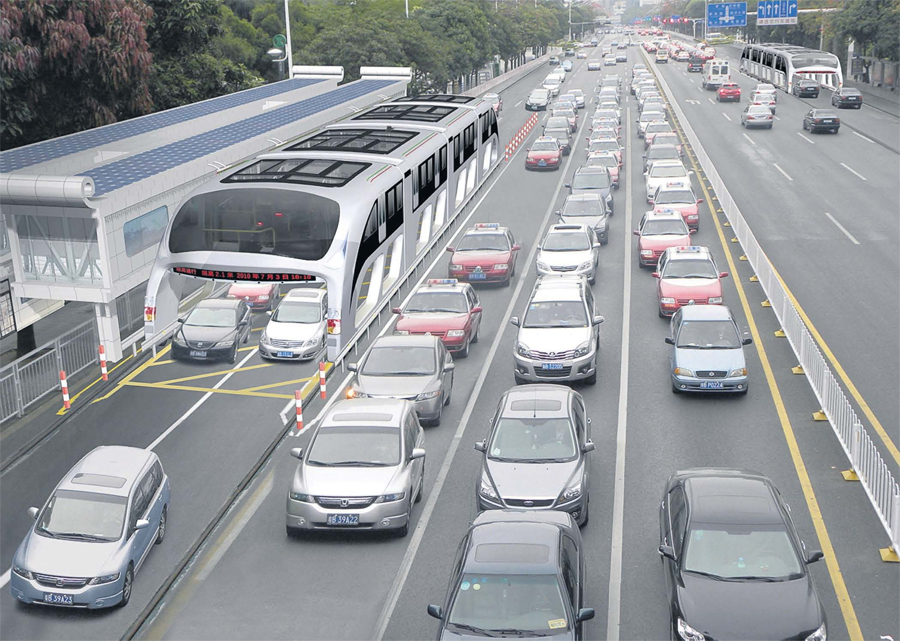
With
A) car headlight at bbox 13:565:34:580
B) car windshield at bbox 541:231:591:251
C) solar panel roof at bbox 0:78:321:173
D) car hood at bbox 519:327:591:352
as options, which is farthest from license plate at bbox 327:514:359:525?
car windshield at bbox 541:231:591:251

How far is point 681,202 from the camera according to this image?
36.3 m

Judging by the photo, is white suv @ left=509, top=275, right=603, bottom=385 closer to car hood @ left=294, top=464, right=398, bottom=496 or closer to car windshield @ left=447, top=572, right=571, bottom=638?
car hood @ left=294, top=464, right=398, bottom=496

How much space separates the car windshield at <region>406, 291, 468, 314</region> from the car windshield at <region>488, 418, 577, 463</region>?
25.7 feet

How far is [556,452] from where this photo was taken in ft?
53.1

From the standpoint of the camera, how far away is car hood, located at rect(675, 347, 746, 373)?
21.0 meters

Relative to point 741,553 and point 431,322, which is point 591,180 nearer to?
Result: point 431,322

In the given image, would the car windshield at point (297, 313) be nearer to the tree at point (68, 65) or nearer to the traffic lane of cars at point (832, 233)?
the tree at point (68, 65)

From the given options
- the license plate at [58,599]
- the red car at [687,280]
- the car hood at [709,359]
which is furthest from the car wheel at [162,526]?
the red car at [687,280]

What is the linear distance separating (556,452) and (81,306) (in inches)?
756

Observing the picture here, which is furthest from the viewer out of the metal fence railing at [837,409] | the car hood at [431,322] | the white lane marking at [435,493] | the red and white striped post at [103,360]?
the car hood at [431,322]

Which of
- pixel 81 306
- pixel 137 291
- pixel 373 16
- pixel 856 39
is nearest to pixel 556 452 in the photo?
pixel 137 291

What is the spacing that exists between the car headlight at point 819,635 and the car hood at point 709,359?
9.55m

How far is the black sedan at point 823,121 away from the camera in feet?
188

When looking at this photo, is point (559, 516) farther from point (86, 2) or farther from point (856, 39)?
point (856, 39)
